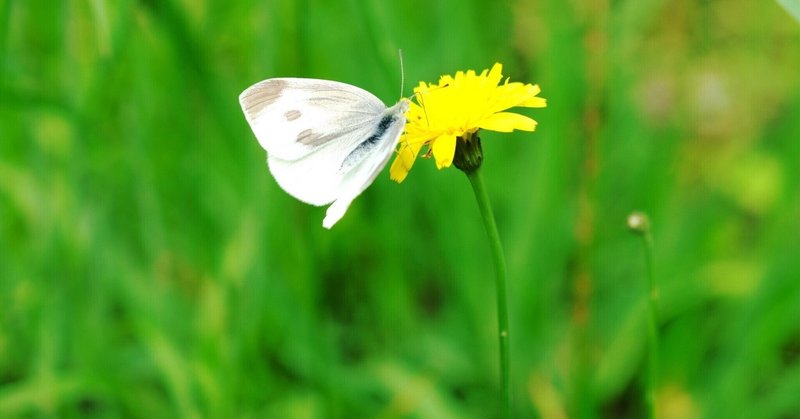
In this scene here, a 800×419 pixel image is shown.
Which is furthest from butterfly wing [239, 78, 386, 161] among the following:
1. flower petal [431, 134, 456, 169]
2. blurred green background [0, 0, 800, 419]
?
blurred green background [0, 0, 800, 419]

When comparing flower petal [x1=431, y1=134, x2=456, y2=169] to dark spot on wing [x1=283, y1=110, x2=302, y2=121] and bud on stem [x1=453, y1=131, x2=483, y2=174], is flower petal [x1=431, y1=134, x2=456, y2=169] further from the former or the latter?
dark spot on wing [x1=283, y1=110, x2=302, y2=121]

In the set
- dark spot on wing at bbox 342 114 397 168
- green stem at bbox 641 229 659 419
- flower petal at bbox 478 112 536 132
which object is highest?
dark spot on wing at bbox 342 114 397 168

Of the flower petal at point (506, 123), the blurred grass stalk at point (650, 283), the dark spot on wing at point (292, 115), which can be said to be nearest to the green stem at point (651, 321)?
the blurred grass stalk at point (650, 283)

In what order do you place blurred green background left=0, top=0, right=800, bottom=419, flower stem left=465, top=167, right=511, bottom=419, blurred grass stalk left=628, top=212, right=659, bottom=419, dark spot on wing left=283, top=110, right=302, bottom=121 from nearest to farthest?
flower stem left=465, top=167, right=511, bottom=419, blurred grass stalk left=628, top=212, right=659, bottom=419, dark spot on wing left=283, top=110, right=302, bottom=121, blurred green background left=0, top=0, right=800, bottom=419

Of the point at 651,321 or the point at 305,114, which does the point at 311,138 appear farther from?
the point at 651,321

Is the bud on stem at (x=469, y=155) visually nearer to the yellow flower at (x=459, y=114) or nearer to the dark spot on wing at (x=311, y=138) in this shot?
the yellow flower at (x=459, y=114)
